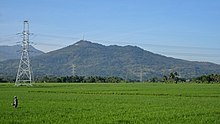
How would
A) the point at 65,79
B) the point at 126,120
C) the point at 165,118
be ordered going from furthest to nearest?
the point at 65,79 < the point at 165,118 < the point at 126,120

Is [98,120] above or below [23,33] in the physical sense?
below

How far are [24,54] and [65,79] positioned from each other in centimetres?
8318

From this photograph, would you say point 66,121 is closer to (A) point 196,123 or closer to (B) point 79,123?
(B) point 79,123

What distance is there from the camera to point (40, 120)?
69.2ft

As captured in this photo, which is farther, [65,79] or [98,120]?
[65,79]

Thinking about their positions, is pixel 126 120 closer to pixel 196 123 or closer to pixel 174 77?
pixel 196 123

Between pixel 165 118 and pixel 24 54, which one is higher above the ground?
pixel 24 54

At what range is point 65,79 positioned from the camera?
16350cm

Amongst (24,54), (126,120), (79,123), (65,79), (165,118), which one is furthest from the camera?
(65,79)

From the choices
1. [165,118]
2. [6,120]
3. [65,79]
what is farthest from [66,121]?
[65,79]

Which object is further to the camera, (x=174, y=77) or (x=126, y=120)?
(x=174, y=77)

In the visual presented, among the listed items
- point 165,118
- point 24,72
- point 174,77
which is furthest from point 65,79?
point 165,118

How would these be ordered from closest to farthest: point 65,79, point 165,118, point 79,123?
point 79,123
point 165,118
point 65,79

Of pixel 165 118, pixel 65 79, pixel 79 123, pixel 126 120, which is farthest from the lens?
pixel 65 79
